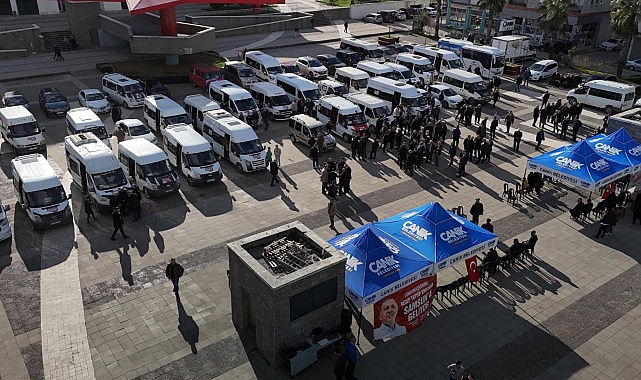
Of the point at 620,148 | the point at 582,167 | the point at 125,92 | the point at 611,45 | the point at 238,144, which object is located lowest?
the point at 125,92

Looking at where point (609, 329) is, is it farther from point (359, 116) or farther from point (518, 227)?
point (359, 116)

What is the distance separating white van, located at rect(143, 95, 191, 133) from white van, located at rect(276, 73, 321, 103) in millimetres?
8075

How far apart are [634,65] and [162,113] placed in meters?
43.5

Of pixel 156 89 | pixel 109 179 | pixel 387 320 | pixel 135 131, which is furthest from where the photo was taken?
pixel 156 89

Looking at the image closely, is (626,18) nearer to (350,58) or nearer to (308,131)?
(350,58)

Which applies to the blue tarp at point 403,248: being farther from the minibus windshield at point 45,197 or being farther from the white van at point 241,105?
the white van at point 241,105

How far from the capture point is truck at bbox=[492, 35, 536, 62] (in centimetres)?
4812

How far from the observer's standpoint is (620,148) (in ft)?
77.9

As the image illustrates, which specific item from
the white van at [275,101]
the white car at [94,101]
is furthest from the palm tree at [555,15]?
the white car at [94,101]

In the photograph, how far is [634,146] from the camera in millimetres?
24078

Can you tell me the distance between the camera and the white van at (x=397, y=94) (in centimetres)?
3344

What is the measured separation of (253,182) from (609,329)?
1612cm

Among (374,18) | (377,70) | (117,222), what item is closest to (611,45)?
(374,18)

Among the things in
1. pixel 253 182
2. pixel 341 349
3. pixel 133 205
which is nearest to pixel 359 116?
pixel 253 182
